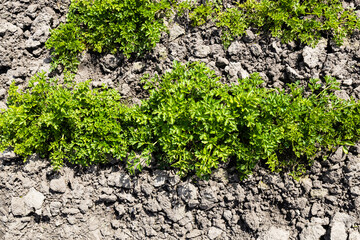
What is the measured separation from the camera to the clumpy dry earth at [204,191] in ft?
14.2

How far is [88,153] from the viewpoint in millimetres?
4336

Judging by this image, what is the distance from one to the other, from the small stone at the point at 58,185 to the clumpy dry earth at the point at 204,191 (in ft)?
0.05

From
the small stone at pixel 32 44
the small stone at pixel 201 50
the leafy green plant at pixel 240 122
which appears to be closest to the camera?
the leafy green plant at pixel 240 122

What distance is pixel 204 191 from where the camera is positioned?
4.36m

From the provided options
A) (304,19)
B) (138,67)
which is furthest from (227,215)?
(304,19)

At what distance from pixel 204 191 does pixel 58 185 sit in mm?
2387

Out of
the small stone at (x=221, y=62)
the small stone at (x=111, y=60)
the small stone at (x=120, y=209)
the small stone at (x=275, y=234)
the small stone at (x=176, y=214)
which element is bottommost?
the small stone at (x=275, y=234)

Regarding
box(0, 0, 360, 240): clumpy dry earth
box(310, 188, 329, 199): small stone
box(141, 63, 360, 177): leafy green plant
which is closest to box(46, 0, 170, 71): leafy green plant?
box(0, 0, 360, 240): clumpy dry earth

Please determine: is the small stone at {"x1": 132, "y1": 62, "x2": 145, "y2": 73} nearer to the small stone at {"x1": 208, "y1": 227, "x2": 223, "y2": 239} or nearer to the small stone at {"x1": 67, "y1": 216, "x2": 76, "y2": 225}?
the small stone at {"x1": 67, "y1": 216, "x2": 76, "y2": 225}

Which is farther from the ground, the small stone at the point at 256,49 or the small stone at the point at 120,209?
the small stone at the point at 256,49

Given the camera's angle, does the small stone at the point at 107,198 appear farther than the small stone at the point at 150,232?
Yes

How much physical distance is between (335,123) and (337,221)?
1493 millimetres

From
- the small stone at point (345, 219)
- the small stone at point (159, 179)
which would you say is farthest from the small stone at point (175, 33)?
the small stone at point (345, 219)

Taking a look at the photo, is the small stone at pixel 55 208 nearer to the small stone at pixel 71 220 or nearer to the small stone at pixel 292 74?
the small stone at pixel 71 220
